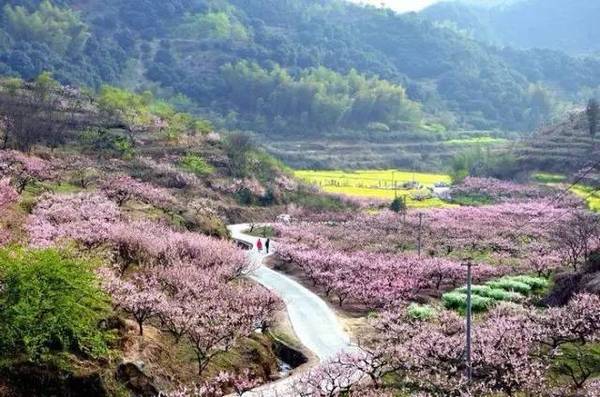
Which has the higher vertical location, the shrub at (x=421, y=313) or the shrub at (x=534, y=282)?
the shrub at (x=421, y=313)

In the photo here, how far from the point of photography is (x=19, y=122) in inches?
3135

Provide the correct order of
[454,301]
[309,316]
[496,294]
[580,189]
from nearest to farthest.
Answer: [309,316] < [454,301] < [496,294] < [580,189]

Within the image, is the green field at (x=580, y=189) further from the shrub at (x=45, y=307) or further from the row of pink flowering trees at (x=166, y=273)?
the shrub at (x=45, y=307)

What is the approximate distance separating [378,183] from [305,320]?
278 feet

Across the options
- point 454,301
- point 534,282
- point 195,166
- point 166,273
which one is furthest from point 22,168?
point 534,282

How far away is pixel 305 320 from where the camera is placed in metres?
42.4

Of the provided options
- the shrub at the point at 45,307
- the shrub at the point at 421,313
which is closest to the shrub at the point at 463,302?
the shrub at the point at 421,313

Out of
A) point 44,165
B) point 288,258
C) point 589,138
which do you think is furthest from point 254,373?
point 589,138

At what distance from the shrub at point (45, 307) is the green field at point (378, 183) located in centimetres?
7740

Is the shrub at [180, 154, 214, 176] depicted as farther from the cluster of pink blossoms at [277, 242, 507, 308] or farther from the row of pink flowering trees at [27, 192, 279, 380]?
the row of pink flowering trees at [27, 192, 279, 380]

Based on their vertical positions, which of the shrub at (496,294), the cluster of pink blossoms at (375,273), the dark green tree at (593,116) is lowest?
the cluster of pink blossoms at (375,273)

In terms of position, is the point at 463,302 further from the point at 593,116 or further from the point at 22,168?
the point at 593,116

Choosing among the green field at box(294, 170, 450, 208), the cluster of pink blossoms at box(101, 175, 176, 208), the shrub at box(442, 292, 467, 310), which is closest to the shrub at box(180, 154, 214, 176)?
the cluster of pink blossoms at box(101, 175, 176, 208)

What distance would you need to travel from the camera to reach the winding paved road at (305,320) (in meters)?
34.4
